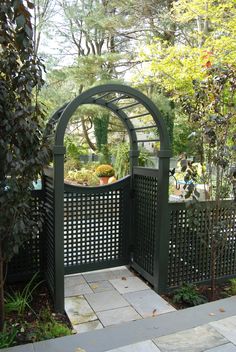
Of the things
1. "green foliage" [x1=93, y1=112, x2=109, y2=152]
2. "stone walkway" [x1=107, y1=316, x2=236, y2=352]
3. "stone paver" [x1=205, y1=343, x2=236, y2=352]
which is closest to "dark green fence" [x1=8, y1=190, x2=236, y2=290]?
"stone walkway" [x1=107, y1=316, x2=236, y2=352]

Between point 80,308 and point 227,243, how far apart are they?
1.62 metres

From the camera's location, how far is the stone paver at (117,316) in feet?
7.67

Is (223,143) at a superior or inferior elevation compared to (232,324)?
superior

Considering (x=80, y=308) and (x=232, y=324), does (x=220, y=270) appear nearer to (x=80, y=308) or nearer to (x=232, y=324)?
(x=232, y=324)

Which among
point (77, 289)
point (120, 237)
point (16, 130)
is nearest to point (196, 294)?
point (120, 237)

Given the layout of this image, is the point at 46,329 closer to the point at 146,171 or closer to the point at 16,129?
the point at 16,129

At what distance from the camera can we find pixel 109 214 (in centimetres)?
325

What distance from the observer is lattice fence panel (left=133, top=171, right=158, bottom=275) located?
2898 mm

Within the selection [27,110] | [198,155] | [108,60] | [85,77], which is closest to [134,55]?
[108,60]

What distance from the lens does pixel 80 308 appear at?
8.31 ft

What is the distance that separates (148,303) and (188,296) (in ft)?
1.23

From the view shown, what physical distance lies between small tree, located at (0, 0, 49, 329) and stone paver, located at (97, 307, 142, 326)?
3.18 ft

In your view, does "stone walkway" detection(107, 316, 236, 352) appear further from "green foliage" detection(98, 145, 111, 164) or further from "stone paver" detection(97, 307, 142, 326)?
"green foliage" detection(98, 145, 111, 164)

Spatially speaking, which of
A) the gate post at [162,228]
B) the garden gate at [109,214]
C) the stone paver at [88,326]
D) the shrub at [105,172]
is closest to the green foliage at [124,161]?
the shrub at [105,172]
